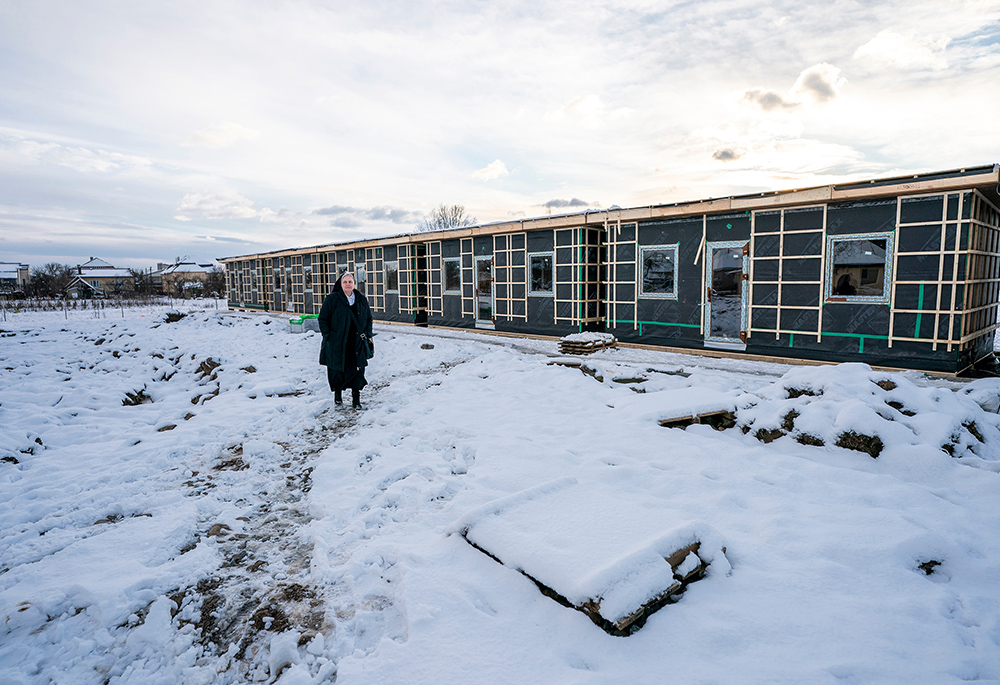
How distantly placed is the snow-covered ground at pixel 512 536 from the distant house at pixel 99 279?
7389cm

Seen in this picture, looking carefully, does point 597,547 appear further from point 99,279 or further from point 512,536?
point 99,279

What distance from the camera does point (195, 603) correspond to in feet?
10.3

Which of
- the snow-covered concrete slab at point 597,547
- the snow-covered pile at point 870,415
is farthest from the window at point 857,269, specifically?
the snow-covered concrete slab at point 597,547

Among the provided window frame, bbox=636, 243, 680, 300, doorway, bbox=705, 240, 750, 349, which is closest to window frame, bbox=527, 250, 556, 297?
window frame, bbox=636, 243, 680, 300

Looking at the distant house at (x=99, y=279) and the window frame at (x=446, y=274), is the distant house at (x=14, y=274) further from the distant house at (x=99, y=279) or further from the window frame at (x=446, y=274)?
the window frame at (x=446, y=274)

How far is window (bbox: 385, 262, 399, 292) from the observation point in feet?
64.3

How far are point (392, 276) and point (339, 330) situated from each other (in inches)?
513

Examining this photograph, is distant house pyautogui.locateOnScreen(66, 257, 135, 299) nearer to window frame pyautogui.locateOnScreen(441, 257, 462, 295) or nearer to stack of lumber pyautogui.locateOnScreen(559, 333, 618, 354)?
window frame pyautogui.locateOnScreen(441, 257, 462, 295)

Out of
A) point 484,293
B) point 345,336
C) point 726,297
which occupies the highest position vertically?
point 484,293

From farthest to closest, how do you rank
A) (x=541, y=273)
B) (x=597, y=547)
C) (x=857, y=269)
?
1. (x=541, y=273)
2. (x=857, y=269)
3. (x=597, y=547)

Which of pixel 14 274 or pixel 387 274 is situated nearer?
pixel 387 274

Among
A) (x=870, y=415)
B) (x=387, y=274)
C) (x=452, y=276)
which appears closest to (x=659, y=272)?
(x=870, y=415)

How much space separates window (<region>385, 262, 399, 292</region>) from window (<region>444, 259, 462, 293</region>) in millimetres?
2767

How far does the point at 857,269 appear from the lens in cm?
952
